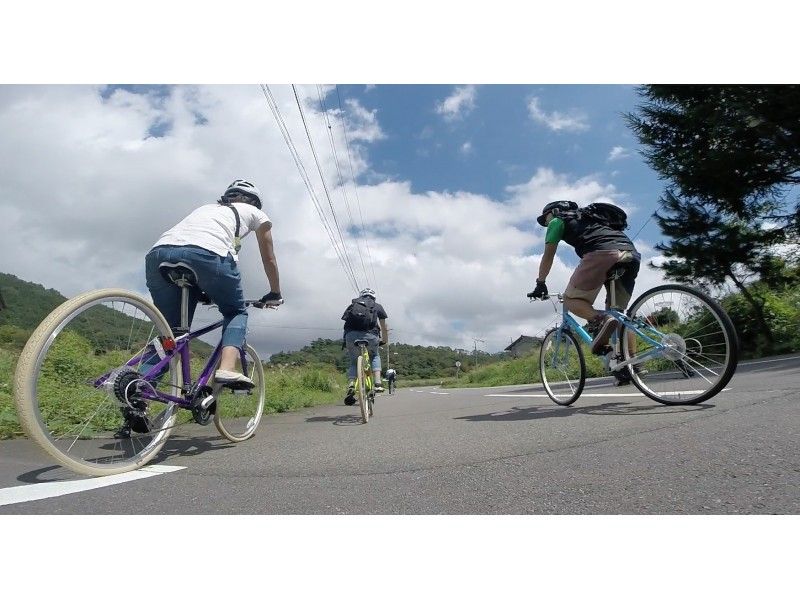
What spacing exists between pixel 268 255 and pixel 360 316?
261 cm

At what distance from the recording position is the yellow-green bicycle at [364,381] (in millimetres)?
4441

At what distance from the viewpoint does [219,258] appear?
2.60 meters

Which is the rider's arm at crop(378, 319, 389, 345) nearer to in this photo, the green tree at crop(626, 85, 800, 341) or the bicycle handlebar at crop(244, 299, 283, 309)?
the bicycle handlebar at crop(244, 299, 283, 309)

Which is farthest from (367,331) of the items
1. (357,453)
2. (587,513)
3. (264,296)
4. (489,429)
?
(587,513)

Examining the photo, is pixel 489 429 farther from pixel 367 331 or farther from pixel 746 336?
pixel 746 336

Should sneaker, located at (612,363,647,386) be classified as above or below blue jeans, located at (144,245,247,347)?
below

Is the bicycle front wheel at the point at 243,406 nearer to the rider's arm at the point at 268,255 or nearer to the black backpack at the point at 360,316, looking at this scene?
the rider's arm at the point at 268,255

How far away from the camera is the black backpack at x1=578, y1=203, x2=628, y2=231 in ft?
11.1

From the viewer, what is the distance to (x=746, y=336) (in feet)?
36.1

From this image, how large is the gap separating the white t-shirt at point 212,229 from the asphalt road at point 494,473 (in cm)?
123

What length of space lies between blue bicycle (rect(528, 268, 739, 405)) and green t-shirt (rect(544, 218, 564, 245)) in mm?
522

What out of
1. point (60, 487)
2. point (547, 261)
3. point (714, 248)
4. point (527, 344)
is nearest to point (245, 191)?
point (60, 487)

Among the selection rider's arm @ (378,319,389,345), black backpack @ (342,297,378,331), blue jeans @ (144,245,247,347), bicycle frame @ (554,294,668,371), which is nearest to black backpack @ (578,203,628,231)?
bicycle frame @ (554,294,668,371)

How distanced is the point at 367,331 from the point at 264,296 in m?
2.59
